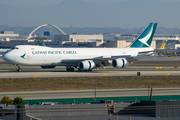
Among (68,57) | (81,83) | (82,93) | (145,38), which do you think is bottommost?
(82,93)

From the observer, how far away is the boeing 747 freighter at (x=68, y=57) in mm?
59719

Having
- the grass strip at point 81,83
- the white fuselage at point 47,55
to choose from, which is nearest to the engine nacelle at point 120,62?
the white fuselage at point 47,55

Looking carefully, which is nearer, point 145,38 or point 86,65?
point 86,65

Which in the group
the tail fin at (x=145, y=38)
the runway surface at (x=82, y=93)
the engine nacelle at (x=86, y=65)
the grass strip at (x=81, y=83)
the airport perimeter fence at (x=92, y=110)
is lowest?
the airport perimeter fence at (x=92, y=110)

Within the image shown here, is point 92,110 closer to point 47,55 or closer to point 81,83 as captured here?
point 81,83

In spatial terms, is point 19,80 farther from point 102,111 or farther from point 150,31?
point 150,31

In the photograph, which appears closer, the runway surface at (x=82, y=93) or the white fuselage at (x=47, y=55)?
the runway surface at (x=82, y=93)

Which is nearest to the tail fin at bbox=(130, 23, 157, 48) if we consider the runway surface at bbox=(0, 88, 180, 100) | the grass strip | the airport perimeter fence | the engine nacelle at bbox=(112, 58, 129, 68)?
the engine nacelle at bbox=(112, 58, 129, 68)

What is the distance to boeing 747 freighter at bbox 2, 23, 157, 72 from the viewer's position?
196ft

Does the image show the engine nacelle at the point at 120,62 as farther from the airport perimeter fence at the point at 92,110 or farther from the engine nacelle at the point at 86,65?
the airport perimeter fence at the point at 92,110

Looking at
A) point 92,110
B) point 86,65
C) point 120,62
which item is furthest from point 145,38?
point 92,110

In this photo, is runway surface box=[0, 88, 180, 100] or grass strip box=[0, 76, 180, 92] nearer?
runway surface box=[0, 88, 180, 100]

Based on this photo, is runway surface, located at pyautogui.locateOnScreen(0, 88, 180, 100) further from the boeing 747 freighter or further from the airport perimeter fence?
the boeing 747 freighter

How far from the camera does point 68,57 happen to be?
63688 mm
